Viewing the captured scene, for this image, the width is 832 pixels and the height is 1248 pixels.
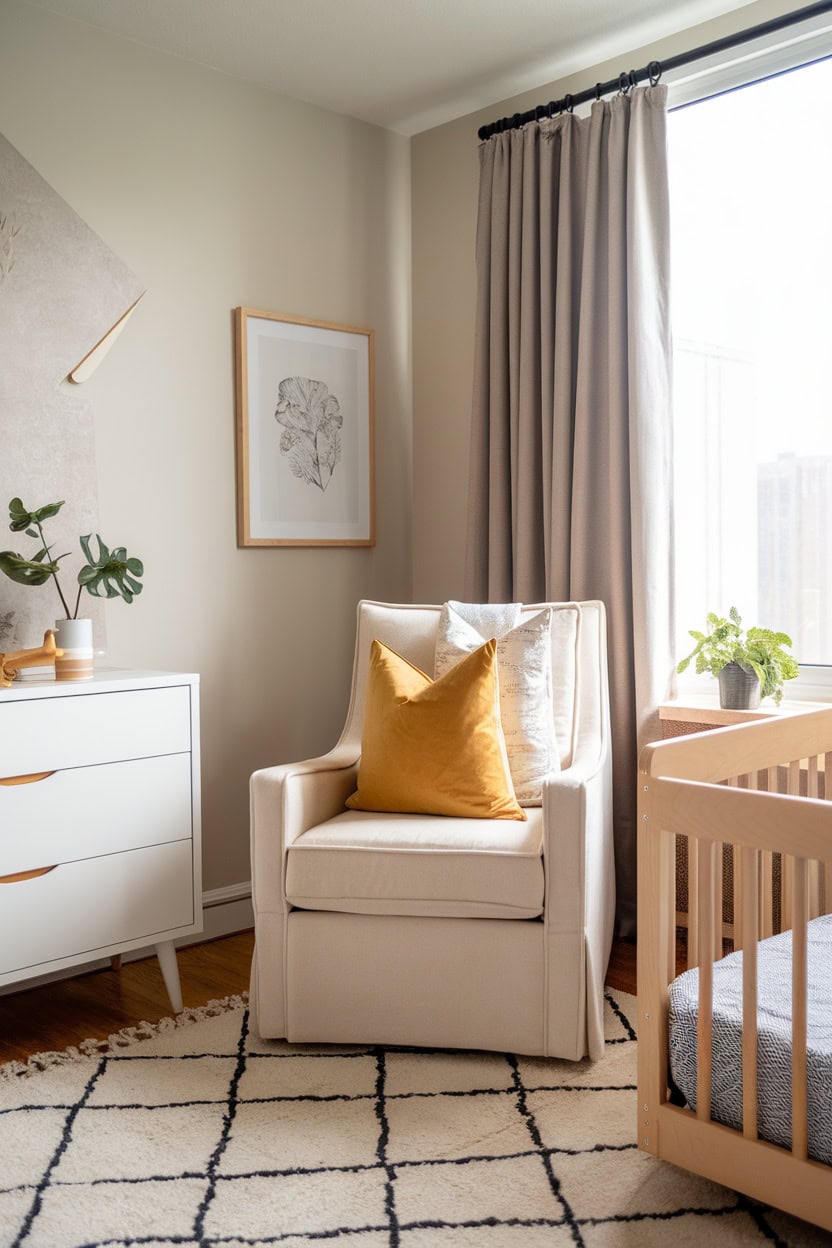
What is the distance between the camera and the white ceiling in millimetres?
2801

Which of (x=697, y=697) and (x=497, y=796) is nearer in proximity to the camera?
(x=497, y=796)

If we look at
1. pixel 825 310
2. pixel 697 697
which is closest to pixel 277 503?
pixel 697 697

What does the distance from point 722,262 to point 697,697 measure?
1214 millimetres

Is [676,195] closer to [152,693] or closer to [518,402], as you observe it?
[518,402]

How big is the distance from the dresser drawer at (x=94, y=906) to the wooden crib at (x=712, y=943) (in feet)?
4.01

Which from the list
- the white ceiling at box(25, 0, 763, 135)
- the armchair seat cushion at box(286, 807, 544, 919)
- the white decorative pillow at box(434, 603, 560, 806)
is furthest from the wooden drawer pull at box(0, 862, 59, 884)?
the white ceiling at box(25, 0, 763, 135)

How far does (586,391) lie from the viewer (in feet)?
9.93

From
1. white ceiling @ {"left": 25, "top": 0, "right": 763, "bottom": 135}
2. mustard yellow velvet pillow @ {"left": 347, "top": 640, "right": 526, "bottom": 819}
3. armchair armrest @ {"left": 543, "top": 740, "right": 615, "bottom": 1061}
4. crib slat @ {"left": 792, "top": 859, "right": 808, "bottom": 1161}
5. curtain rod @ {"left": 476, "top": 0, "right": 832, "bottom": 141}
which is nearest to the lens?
crib slat @ {"left": 792, "top": 859, "right": 808, "bottom": 1161}

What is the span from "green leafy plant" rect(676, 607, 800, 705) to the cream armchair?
1.92 feet

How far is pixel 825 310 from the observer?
2.80 meters

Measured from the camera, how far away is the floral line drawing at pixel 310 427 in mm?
3297

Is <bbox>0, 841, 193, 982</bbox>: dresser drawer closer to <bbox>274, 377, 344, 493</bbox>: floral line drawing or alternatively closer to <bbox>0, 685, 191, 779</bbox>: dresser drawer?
<bbox>0, 685, 191, 779</bbox>: dresser drawer

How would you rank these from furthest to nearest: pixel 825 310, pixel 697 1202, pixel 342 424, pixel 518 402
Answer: pixel 342 424 < pixel 518 402 < pixel 825 310 < pixel 697 1202

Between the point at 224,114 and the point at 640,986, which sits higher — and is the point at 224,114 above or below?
above
